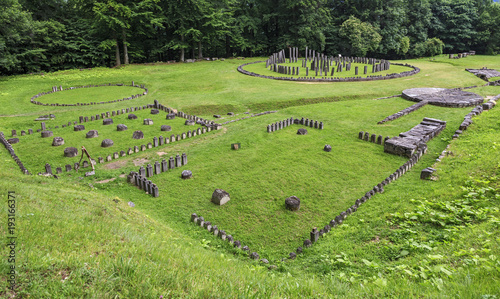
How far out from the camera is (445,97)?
72.2 feet

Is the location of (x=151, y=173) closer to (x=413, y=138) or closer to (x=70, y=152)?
(x=70, y=152)

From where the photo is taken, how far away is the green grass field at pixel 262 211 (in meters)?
4.64

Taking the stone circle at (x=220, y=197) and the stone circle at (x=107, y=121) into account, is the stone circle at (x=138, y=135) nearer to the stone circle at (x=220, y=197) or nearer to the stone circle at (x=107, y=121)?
the stone circle at (x=107, y=121)

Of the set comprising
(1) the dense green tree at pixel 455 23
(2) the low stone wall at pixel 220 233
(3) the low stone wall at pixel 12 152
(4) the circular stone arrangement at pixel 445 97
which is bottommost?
(2) the low stone wall at pixel 220 233

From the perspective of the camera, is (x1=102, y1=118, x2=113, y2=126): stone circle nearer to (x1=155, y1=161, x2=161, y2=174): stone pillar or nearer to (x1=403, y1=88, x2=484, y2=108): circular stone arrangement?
(x1=155, y1=161, x2=161, y2=174): stone pillar

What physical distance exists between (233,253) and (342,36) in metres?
45.6

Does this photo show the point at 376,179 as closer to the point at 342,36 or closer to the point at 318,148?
the point at 318,148

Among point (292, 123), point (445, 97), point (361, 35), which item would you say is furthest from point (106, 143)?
point (361, 35)

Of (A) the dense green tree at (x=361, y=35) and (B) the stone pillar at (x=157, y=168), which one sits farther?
(A) the dense green tree at (x=361, y=35)

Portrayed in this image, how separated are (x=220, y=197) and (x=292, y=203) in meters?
2.61

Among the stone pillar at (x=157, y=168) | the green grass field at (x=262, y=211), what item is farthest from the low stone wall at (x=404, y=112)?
the stone pillar at (x=157, y=168)

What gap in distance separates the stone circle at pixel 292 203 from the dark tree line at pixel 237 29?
118 feet

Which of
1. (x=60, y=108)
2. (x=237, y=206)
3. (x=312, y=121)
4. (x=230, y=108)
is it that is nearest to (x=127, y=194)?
(x=237, y=206)

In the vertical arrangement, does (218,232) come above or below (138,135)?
below
